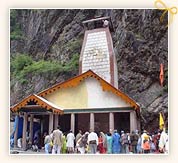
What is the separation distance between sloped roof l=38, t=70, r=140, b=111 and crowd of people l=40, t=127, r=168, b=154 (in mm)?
231

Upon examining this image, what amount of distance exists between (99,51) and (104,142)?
0.69 meters

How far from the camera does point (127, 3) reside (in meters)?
5.12

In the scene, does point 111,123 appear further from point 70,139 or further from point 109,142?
point 70,139

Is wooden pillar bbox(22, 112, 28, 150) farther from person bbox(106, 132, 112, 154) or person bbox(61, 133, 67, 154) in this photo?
person bbox(106, 132, 112, 154)

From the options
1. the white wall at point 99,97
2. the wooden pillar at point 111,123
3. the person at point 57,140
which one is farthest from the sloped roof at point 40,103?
the wooden pillar at point 111,123

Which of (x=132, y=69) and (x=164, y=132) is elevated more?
(x=132, y=69)

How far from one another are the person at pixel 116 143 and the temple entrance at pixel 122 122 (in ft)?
0.14

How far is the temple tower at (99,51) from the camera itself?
5160mm

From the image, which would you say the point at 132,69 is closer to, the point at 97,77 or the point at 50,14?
the point at 97,77

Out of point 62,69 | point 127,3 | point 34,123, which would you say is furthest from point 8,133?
point 127,3

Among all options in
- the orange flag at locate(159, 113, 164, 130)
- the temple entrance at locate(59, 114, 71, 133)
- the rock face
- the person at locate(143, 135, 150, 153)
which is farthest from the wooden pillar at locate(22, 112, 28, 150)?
the orange flag at locate(159, 113, 164, 130)

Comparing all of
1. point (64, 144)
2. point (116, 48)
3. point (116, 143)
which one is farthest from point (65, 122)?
point (116, 48)

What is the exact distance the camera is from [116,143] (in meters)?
5.08

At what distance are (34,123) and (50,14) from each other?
2.67 ft
